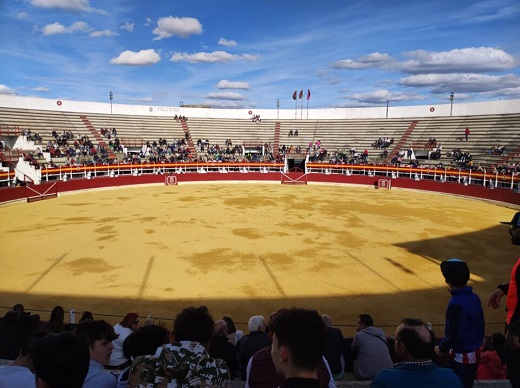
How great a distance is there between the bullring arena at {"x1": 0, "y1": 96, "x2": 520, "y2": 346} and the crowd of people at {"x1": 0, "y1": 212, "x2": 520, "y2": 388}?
317 cm

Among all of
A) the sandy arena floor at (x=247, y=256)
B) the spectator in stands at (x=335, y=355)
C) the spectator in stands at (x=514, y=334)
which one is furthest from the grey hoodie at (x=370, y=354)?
the sandy arena floor at (x=247, y=256)

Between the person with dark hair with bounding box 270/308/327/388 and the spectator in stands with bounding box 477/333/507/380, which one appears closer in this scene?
the person with dark hair with bounding box 270/308/327/388

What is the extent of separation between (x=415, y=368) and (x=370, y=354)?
2.99 m

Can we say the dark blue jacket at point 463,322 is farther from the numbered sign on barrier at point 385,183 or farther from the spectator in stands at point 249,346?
the numbered sign on barrier at point 385,183

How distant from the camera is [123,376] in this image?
2.98 meters

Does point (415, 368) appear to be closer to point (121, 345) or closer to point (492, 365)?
point (492, 365)

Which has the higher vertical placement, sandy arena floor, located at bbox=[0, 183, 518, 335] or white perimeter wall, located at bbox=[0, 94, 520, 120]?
white perimeter wall, located at bbox=[0, 94, 520, 120]

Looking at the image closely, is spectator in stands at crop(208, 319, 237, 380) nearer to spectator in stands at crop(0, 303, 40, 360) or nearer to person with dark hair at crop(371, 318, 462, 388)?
spectator in stands at crop(0, 303, 40, 360)

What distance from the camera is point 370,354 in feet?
17.0

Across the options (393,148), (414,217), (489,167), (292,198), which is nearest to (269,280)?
(414,217)

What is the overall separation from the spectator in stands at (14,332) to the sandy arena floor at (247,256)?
2.50 m

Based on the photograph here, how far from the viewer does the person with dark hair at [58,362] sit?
2.09 metres

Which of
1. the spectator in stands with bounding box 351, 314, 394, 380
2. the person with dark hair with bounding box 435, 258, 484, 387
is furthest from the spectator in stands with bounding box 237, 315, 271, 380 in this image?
the person with dark hair with bounding box 435, 258, 484, 387

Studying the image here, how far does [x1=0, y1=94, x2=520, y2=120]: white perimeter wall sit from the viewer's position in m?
41.8
